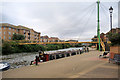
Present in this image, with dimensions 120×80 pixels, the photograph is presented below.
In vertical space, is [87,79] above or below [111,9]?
below

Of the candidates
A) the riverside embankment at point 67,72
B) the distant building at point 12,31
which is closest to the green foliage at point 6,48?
the distant building at point 12,31

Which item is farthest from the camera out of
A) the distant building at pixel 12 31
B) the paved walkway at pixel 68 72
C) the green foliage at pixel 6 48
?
the distant building at pixel 12 31

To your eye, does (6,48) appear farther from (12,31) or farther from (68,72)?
(68,72)

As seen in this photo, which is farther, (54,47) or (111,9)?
(54,47)

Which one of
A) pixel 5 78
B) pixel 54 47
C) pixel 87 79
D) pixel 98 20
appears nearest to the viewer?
pixel 87 79

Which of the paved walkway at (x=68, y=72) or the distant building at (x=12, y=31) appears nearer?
the paved walkway at (x=68, y=72)

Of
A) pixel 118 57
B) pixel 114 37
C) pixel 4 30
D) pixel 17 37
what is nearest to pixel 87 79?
pixel 118 57

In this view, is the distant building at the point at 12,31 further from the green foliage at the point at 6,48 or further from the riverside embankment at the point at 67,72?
the riverside embankment at the point at 67,72

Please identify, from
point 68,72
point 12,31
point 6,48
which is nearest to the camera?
point 68,72

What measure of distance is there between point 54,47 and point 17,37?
2115 cm

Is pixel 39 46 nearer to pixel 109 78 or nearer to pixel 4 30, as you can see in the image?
pixel 4 30

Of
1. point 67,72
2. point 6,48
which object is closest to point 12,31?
point 6,48

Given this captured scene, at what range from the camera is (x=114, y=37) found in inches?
311

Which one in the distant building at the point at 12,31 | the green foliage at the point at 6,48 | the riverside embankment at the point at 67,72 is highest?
the distant building at the point at 12,31
